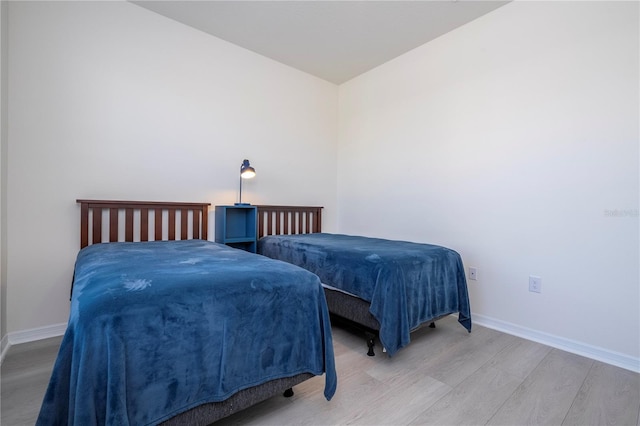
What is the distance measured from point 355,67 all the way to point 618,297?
3.19 meters

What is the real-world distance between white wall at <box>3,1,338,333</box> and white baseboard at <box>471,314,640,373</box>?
242cm

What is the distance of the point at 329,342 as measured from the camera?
1402 millimetres

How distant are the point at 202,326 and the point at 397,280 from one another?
1.18 m

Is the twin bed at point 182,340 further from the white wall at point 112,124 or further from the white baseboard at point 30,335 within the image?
the white baseboard at point 30,335

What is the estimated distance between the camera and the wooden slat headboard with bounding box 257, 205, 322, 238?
3.36 meters

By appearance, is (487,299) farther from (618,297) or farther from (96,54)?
(96,54)

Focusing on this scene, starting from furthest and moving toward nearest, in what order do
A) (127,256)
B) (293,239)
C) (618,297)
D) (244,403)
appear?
(293,239) → (618,297) → (127,256) → (244,403)

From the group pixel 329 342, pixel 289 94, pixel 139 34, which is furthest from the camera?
pixel 289 94

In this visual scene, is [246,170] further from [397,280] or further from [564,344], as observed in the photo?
[564,344]

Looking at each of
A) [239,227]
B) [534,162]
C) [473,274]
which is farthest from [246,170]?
[534,162]

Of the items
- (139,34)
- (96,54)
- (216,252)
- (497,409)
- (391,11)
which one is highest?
(391,11)

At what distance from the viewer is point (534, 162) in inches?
91.1

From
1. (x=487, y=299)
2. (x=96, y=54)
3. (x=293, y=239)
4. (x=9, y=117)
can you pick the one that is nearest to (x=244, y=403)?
(x=293, y=239)

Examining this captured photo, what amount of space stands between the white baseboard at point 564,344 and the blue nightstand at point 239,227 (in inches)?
87.3
